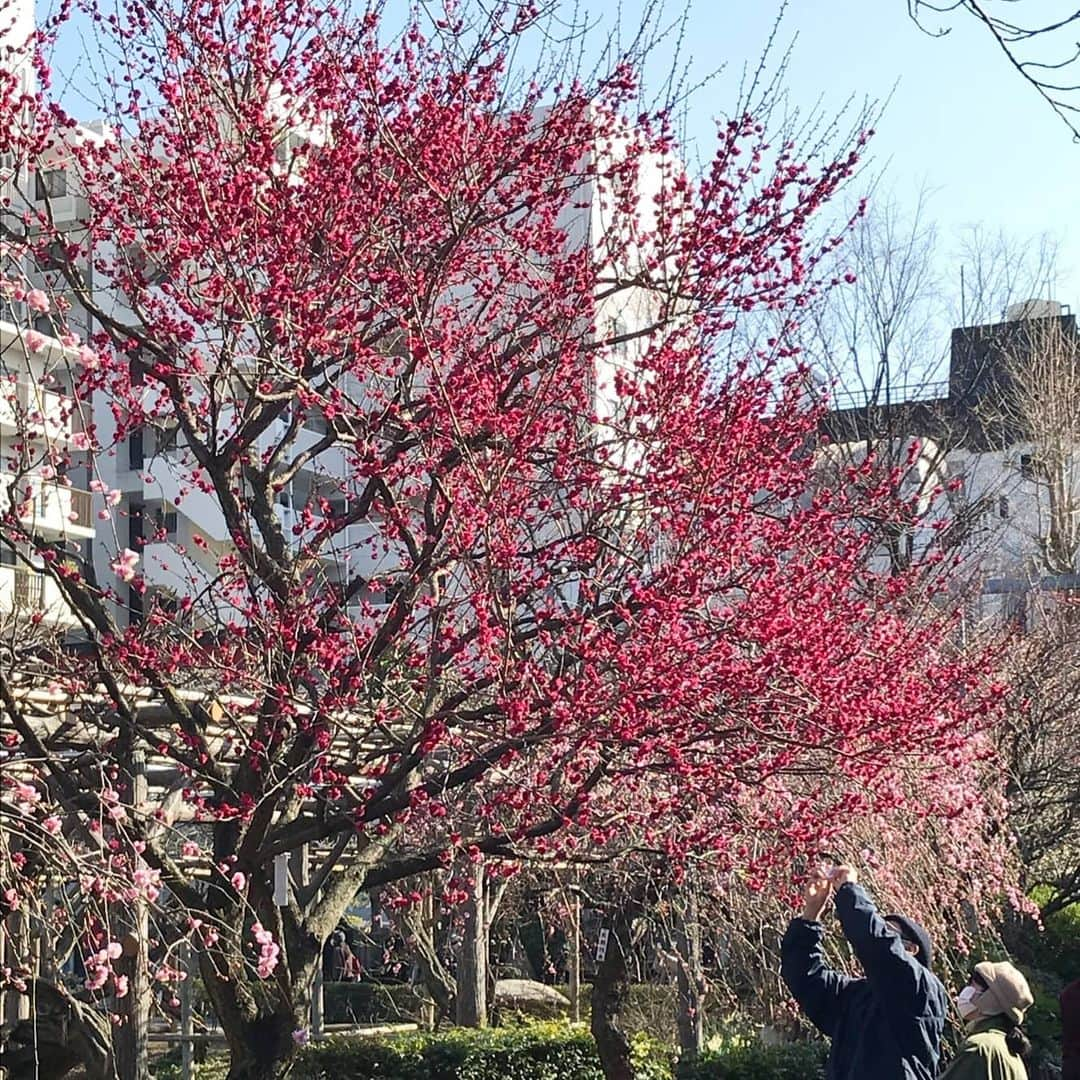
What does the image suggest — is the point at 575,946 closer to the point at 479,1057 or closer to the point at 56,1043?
the point at 479,1057

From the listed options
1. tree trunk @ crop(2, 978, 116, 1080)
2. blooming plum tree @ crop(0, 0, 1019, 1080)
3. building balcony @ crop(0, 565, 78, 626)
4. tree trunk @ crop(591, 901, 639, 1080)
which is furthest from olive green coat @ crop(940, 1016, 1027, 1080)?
building balcony @ crop(0, 565, 78, 626)

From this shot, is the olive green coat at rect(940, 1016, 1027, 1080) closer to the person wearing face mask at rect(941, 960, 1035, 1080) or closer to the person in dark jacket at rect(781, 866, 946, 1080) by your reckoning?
the person wearing face mask at rect(941, 960, 1035, 1080)

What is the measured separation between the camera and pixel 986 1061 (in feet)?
15.8

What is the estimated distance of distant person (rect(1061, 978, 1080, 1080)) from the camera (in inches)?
191

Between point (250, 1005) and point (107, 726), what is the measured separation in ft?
5.04

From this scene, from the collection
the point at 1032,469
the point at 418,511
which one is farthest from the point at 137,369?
the point at 1032,469

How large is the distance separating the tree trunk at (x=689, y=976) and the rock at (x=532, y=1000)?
583 cm

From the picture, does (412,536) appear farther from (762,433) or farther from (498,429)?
(762,433)

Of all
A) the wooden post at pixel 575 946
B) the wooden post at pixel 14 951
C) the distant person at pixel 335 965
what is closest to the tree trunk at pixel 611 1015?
the wooden post at pixel 575 946

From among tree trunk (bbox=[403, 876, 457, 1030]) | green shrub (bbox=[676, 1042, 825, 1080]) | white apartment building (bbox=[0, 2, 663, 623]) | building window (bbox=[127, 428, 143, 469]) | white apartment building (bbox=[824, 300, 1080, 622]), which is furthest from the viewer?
building window (bbox=[127, 428, 143, 469])

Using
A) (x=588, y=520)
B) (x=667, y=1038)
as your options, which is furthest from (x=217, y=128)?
(x=667, y=1038)

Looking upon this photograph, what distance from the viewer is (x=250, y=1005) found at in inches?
292

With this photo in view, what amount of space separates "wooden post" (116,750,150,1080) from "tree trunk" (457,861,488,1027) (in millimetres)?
6078

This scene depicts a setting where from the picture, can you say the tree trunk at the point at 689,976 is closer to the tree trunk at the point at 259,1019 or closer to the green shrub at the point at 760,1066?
the green shrub at the point at 760,1066
